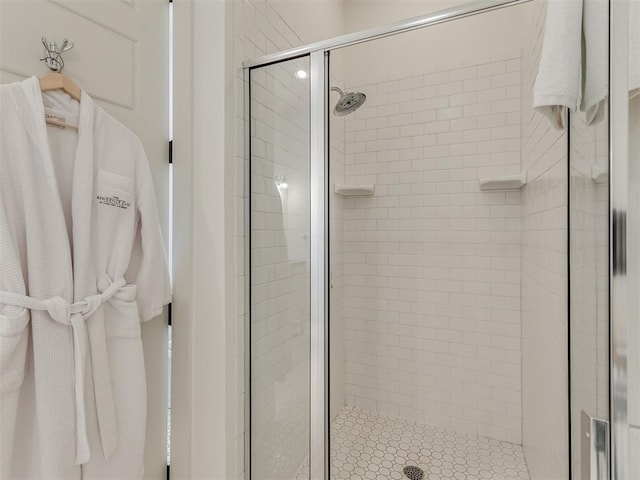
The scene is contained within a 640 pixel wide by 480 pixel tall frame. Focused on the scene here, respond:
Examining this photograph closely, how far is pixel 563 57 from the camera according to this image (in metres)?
0.73

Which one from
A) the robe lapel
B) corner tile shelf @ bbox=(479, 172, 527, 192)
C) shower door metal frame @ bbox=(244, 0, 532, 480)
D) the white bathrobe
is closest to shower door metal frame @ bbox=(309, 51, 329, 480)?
shower door metal frame @ bbox=(244, 0, 532, 480)

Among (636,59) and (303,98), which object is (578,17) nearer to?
(636,59)

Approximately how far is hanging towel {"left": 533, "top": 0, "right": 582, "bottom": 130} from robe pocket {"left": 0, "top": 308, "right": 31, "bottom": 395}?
1.28 m

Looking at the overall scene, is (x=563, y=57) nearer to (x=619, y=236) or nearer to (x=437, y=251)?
(x=619, y=236)

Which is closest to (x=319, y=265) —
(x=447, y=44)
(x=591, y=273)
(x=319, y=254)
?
(x=319, y=254)

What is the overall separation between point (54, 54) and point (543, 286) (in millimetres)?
1803

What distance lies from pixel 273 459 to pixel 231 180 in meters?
1.09

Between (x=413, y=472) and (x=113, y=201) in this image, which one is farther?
(x=413, y=472)

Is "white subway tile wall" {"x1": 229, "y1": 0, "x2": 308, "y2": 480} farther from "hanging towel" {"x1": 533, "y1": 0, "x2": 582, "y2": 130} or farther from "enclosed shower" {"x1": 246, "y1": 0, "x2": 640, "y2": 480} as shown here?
"hanging towel" {"x1": 533, "y1": 0, "x2": 582, "y2": 130}

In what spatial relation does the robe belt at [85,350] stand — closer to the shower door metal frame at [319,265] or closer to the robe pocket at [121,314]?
the robe pocket at [121,314]

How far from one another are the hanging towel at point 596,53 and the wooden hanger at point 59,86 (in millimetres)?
1263

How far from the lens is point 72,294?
2.86ft

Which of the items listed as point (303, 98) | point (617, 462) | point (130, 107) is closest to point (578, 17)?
point (303, 98)

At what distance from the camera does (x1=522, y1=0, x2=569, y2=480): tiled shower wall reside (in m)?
1.04
